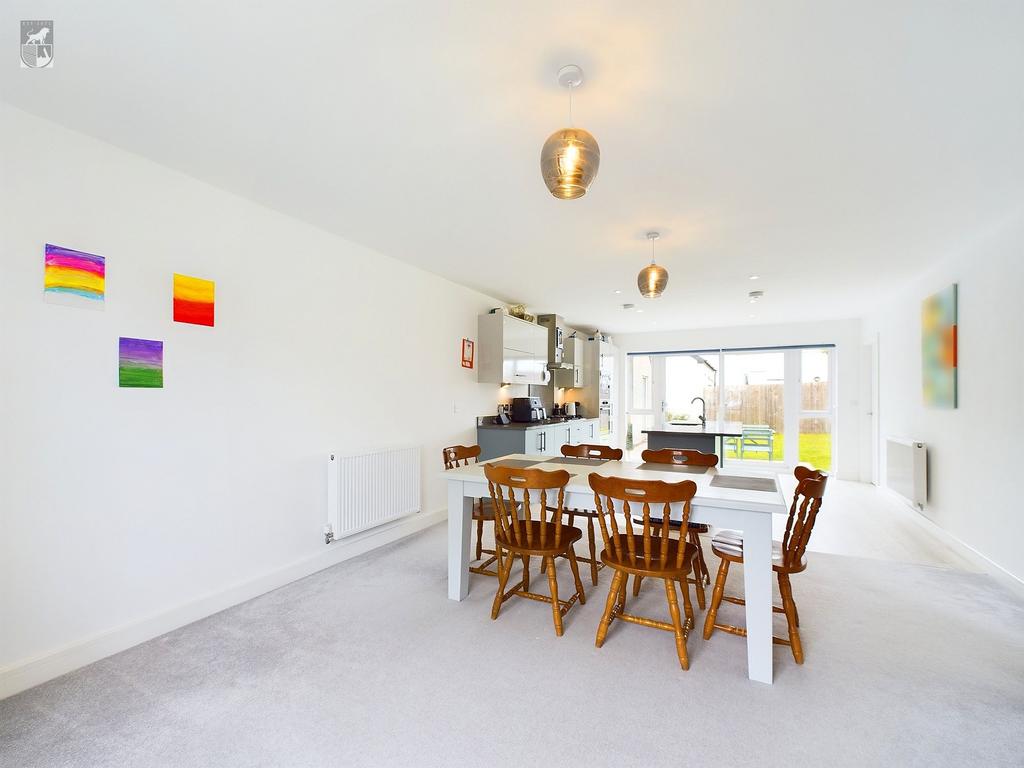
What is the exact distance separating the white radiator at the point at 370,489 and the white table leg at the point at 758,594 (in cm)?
268

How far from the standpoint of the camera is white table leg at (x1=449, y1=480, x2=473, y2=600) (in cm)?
285

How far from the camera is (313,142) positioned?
2.26 meters

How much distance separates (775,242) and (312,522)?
406cm

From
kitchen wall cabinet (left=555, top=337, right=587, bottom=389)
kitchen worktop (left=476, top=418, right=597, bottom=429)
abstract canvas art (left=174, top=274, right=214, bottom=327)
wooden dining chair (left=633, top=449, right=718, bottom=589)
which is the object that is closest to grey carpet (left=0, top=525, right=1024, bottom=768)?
wooden dining chair (left=633, top=449, right=718, bottom=589)

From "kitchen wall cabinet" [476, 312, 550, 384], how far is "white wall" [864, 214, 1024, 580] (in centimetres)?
394

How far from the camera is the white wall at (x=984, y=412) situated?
120 inches

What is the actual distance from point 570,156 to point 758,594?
2.01 metres

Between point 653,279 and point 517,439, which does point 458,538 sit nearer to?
point 653,279

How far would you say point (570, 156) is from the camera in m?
1.70

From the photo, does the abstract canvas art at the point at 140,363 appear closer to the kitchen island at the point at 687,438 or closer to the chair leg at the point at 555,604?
the chair leg at the point at 555,604

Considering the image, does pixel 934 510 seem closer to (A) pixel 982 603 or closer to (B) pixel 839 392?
(A) pixel 982 603

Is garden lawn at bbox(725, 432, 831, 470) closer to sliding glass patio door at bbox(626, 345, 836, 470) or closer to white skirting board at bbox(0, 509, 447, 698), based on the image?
sliding glass patio door at bbox(626, 345, 836, 470)

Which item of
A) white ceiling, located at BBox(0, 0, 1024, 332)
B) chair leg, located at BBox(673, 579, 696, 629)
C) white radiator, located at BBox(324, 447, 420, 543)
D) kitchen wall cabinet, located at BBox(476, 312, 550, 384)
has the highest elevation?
white ceiling, located at BBox(0, 0, 1024, 332)

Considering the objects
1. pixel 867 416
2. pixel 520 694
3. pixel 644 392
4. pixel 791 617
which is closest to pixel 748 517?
pixel 791 617
